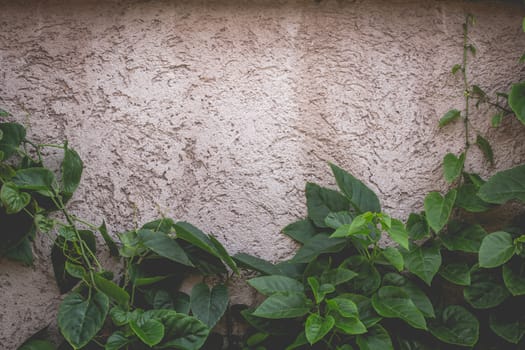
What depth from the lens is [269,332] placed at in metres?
1.15

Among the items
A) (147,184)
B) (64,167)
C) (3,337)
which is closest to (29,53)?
(64,167)

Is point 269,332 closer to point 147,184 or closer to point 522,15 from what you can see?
point 147,184

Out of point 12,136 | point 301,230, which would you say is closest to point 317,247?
point 301,230

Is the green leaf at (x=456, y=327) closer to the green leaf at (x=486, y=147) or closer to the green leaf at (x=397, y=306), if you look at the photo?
the green leaf at (x=397, y=306)

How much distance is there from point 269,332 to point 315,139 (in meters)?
0.52

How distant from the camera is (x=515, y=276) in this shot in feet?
3.69

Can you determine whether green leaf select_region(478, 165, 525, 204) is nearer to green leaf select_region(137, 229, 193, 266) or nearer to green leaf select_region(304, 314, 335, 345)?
green leaf select_region(304, 314, 335, 345)

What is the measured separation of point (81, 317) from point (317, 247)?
577mm

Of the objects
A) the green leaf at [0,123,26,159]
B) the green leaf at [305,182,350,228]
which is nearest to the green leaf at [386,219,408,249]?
the green leaf at [305,182,350,228]

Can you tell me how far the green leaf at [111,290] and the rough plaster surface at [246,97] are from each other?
0.19m

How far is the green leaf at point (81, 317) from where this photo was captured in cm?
104

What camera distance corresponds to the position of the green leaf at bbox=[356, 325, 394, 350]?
1.07 metres

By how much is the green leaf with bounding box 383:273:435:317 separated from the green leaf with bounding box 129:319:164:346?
55cm

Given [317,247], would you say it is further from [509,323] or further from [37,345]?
[37,345]
